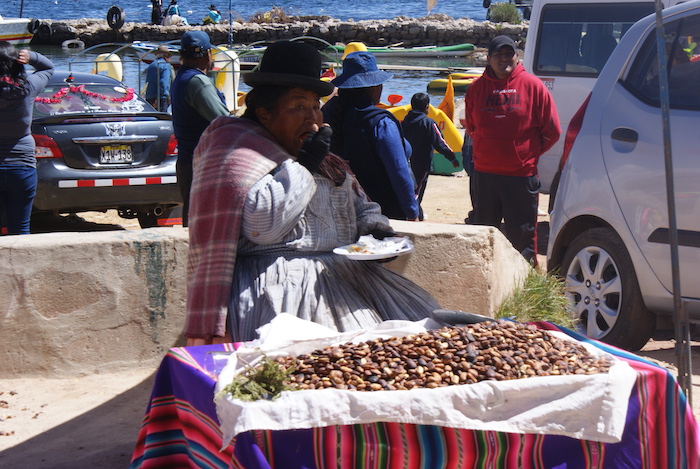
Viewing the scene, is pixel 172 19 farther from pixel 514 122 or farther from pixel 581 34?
pixel 514 122

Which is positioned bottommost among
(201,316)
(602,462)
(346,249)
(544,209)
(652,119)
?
(544,209)

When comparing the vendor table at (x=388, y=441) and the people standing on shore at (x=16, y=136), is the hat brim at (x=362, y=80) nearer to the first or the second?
the people standing on shore at (x=16, y=136)

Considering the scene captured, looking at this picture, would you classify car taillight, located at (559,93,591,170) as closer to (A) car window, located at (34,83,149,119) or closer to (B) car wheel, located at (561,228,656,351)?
(B) car wheel, located at (561,228,656,351)

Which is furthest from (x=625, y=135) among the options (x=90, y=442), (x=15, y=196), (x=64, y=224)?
(x=64, y=224)

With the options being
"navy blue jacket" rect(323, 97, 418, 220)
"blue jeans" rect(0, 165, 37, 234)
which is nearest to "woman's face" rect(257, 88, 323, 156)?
"navy blue jacket" rect(323, 97, 418, 220)

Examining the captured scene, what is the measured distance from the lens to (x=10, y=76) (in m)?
5.84

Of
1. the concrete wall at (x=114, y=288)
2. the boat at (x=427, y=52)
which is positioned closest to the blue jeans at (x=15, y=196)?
the concrete wall at (x=114, y=288)

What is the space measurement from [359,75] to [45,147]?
13.7 ft

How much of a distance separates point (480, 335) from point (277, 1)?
107 metres

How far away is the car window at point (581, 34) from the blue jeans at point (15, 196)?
5516 millimetres

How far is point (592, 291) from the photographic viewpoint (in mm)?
5395

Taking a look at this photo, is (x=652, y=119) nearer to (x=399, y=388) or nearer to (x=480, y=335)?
(x=480, y=335)

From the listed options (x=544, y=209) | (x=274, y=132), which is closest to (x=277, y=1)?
(x=544, y=209)

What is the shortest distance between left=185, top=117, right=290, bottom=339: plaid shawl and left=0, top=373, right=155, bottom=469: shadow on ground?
1.31 meters
